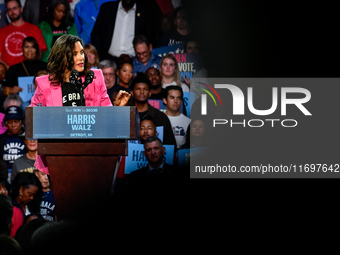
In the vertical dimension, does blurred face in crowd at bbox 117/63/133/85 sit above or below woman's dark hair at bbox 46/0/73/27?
below

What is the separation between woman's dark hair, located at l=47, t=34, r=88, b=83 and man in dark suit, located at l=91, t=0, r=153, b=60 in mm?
2277

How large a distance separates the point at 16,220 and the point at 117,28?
7.73 feet

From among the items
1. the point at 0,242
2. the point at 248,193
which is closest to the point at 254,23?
the point at 248,193

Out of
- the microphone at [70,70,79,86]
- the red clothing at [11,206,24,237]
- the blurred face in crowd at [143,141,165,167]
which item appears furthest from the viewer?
the blurred face in crowd at [143,141,165,167]

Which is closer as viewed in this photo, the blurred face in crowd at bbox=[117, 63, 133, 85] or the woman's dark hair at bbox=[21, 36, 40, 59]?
the blurred face in crowd at bbox=[117, 63, 133, 85]

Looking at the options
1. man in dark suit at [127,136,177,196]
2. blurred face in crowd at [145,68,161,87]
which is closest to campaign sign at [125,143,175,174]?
man in dark suit at [127,136,177,196]

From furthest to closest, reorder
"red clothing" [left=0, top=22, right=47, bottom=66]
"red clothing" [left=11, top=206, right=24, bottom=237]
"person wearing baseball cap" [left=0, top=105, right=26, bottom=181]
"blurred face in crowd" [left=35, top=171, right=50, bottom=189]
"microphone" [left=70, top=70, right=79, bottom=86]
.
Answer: "red clothing" [left=0, top=22, right=47, bottom=66] → "person wearing baseball cap" [left=0, top=105, right=26, bottom=181] → "blurred face in crowd" [left=35, top=171, right=50, bottom=189] → "red clothing" [left=11, top=206, right=24, bottom=237] → "microphone" [left=70, top=70, right=79, bottom=86]

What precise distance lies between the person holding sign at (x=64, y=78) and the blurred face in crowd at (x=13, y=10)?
279 cm

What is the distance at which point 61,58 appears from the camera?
8.86 ft

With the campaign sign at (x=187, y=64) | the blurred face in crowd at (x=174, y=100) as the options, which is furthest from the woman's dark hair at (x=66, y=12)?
the blurred face in crowd at (x=174, y=100)

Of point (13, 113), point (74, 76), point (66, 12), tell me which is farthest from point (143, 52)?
point (74, 76)

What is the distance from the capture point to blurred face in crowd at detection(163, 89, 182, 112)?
4766mm

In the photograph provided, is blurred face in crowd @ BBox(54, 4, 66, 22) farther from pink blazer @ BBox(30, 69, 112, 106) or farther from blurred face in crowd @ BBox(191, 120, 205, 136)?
pink blazer @ BBox(30, 69, 112, 106)

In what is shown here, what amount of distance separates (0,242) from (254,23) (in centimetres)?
295
